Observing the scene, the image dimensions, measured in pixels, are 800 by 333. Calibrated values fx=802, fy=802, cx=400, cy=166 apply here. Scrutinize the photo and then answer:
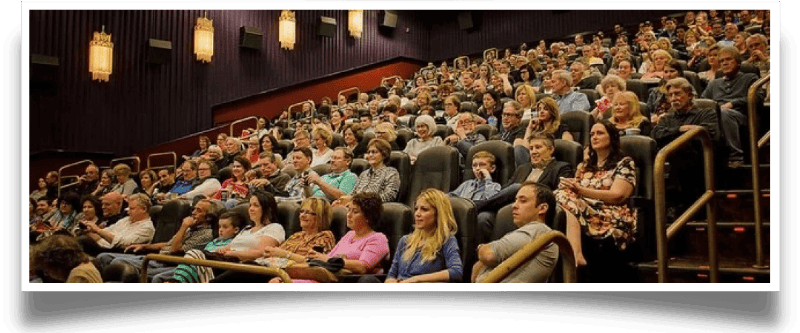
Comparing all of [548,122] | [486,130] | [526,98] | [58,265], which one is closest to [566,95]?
[526,98]

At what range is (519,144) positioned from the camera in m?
2.26

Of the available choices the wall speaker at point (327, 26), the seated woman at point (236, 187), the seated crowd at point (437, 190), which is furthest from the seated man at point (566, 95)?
the seated woman at point (236, 187)

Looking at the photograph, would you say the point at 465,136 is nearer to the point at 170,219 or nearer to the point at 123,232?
the point at 170,219

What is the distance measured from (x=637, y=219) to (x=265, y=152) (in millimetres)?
1420

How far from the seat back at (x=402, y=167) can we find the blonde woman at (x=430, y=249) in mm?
330

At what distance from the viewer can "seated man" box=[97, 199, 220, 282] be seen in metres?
2.23

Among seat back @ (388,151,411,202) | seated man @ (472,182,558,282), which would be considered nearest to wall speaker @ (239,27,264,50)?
seat back @ (388,151,411,202)

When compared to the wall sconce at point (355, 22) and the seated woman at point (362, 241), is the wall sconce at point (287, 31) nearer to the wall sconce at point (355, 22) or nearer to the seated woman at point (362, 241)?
the wall sconce at point (355, 22)

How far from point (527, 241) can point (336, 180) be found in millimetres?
846

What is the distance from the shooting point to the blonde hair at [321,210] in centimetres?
212

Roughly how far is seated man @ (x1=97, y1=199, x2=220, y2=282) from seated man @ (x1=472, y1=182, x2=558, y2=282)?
0.88 m

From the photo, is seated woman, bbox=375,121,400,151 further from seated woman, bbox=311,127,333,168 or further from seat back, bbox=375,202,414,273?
seat back, bbox=375,202,414,273
